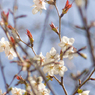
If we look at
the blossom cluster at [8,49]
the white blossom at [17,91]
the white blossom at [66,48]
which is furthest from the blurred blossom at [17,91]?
the white blossom at [66,48]

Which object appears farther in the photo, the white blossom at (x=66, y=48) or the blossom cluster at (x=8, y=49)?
the blossom cluster at (x=8, y=49)

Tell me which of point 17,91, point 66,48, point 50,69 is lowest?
point 17,91

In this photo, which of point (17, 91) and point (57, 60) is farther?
point (17, 91)

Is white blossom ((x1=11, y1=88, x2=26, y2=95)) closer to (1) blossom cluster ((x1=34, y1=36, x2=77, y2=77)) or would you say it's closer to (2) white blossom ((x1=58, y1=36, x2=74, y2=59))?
(1) blossom cluster ((x1=34, y1=36, x2=77, y2=77))

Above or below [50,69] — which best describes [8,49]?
above

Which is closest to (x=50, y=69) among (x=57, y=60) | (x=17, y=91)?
(x=57, y=60)

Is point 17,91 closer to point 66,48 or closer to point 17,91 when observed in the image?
point 17,91

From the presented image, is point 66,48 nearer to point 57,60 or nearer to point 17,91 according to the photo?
point 57,60

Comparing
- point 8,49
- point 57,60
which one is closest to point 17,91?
point 8,49

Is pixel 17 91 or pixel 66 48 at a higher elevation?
pixel 66 48

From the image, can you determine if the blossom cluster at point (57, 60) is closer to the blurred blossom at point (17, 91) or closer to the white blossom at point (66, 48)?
the white blossom at point (66, 48)

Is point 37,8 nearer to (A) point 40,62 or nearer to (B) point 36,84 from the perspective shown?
(A) point 40,62

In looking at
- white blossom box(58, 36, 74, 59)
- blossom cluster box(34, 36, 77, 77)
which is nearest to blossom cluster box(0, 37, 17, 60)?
blossom cluster box(34, 36, 77, 77)
